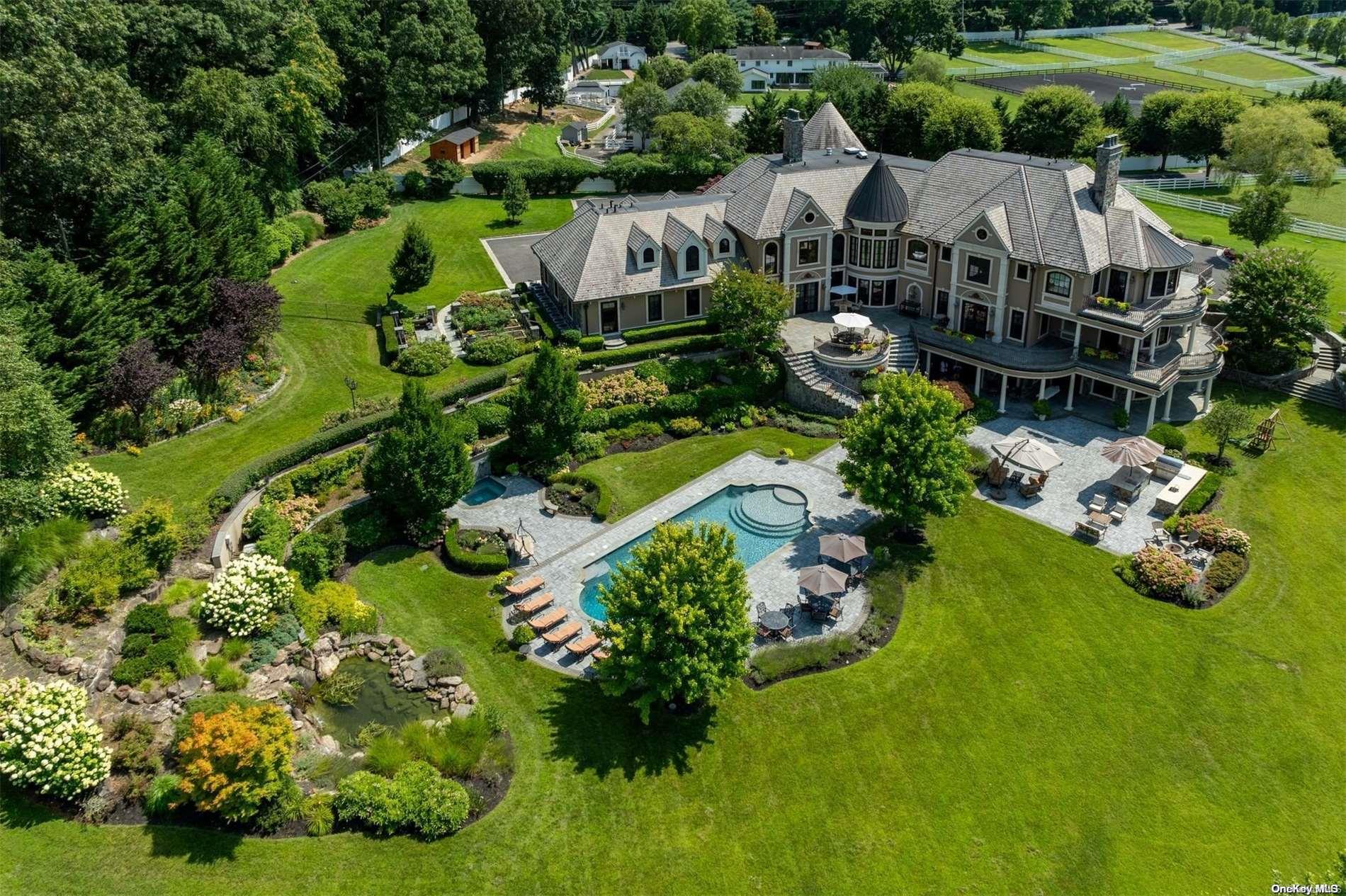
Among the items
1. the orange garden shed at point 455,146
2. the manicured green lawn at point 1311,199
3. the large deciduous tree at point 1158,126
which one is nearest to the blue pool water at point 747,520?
the orange garden shed at point 455,146

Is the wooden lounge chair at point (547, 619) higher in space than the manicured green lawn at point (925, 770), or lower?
higher

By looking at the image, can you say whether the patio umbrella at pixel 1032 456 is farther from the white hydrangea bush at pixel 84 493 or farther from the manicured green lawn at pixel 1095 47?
the manicured green lawn at pixel 1095 47

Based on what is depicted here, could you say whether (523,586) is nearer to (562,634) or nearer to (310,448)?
(562,634)

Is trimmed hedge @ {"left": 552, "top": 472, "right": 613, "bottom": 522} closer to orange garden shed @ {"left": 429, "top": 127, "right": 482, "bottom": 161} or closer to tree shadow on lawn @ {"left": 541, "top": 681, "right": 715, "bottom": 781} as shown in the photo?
tree shadow on lawn @ {"left": 541, "top": 681, "right": 715, "bottom": 781}

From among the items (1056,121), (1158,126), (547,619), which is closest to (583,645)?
(547,619)

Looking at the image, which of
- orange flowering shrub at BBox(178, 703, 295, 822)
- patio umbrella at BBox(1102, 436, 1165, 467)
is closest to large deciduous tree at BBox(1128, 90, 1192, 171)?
patio umbrella at BBox(1102, 436, 1165, 467)

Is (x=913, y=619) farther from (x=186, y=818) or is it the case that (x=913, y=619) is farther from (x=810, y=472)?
(x=186, y=818)
